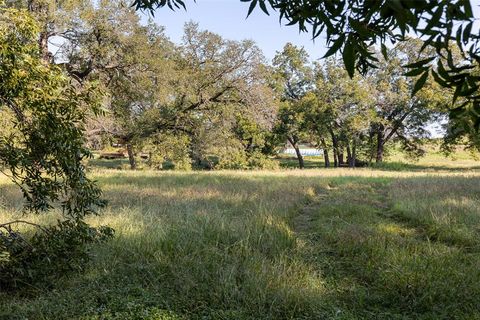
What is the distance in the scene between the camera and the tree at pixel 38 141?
3.41 m

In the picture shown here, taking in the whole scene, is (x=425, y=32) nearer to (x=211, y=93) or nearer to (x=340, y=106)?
(x=211, y=93)

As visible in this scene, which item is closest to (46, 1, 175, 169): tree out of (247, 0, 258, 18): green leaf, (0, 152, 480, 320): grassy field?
(0, 152, 480, 320): grassy field

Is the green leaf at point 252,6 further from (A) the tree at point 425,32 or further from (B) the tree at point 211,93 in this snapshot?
(B) the tree at point 211,93

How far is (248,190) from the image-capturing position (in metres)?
12.1

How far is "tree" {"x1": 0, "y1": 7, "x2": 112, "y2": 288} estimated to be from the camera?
3.41m

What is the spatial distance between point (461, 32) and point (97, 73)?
20.7m

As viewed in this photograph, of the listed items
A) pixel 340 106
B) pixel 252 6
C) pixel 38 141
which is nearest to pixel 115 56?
pixel 38 141

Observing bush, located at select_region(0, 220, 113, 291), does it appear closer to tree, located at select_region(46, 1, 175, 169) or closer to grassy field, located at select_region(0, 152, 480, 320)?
grassy field, located at select_region(0, 152, 480, 320)

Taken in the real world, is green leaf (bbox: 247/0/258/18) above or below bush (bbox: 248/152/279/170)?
above

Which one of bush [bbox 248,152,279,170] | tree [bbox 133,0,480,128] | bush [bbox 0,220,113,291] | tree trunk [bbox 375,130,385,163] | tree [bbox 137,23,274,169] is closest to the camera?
tree [bbox 133,0,480,128]

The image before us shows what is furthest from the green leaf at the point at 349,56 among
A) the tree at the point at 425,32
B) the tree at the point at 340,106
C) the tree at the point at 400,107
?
the tree at the point at 400,107

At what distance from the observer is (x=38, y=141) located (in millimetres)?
3600

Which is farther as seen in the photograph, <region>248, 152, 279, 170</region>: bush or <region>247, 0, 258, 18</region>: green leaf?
<region>248, 152, 279, 170</region>: bush

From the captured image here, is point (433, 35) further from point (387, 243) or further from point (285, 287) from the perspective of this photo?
point (387, 243)
